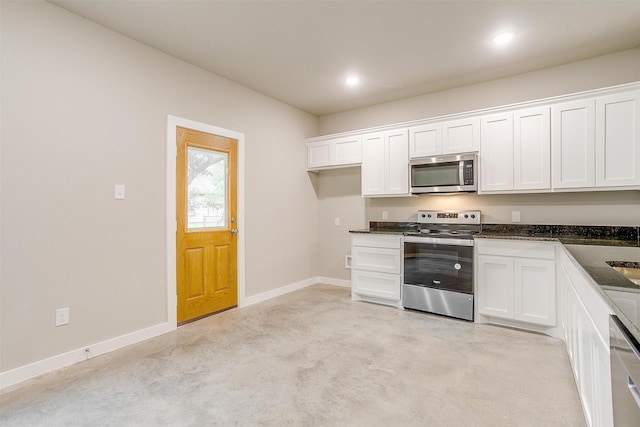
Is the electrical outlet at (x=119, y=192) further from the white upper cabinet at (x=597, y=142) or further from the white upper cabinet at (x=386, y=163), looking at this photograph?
the white upper cabinet at (x=597, y=142)

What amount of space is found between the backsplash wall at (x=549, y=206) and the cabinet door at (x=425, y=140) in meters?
0.64

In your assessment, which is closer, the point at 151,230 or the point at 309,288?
the point at 151,230

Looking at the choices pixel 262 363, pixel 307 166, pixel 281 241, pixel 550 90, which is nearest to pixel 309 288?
pixel 281 241

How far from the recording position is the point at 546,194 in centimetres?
347

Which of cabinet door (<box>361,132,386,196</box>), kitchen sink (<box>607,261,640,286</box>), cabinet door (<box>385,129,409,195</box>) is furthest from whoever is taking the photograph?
cabinet door (<box>361,132,386,196</box>)

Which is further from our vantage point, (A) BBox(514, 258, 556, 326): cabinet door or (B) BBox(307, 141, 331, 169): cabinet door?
(B) BBox(307, 141, 331, 169): cabinet door

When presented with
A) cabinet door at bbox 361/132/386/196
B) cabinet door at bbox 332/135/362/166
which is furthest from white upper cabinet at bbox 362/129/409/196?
cabinet door at bbox 332/135/362/166

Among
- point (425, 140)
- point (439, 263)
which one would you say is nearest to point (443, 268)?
point (439, 263)

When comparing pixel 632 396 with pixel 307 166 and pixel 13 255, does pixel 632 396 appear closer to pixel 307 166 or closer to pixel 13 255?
pixel 13 255

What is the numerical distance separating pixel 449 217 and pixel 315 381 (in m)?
2.70

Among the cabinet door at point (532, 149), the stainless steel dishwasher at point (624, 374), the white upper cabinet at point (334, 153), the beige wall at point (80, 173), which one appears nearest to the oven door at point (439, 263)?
the cabinet door at point (532, 149)

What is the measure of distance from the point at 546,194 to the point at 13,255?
190 inches

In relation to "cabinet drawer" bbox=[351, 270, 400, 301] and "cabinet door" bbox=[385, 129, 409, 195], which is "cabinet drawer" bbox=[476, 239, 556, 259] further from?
"cabinet door" bbox=[385, 129, 409, 195]

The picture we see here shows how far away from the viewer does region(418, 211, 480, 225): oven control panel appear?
3861mm
